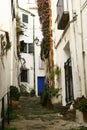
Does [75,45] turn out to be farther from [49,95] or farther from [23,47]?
[23,47]

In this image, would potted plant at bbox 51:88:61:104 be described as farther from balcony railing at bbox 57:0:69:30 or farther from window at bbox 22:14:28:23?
window at bbox 22:14:28:23

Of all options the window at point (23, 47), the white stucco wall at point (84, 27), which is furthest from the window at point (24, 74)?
the white stucco wall at point (84, 27)

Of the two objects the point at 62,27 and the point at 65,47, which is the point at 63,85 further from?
the point at 62,27

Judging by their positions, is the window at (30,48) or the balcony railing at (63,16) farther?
the window at (30,48)

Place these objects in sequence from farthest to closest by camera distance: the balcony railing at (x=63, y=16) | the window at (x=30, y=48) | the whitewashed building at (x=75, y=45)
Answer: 1. the window at (x=30, y=48)
2. the balcony railing at (x=63, y=16)
3. the whitewashed building at (x=75, y=45)

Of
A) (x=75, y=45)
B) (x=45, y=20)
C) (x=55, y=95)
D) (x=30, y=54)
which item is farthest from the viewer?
(x=30, y=54)

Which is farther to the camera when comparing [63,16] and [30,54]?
[30,54]

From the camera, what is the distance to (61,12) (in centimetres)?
1460

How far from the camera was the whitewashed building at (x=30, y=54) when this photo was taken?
106 feet

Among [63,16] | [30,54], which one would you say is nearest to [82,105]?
[63,16]

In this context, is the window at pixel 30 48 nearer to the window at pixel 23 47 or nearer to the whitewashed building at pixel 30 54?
the whitewashed building at pixel 30 54

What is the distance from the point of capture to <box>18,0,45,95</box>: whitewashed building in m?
32.3

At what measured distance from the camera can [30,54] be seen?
33.3 meters

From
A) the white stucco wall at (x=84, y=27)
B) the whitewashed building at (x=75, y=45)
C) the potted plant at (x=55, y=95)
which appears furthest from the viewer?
the potted plant at (x=55, y=95)
